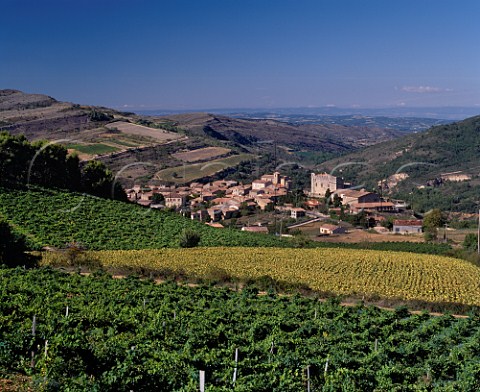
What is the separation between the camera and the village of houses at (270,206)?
66312mm

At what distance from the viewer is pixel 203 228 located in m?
46.1

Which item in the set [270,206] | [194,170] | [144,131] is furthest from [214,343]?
[144,131]

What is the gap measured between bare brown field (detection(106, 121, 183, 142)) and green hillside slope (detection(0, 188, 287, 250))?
93.7 m

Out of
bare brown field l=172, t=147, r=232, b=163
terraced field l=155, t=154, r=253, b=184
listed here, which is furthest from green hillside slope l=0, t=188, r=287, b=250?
bare brown field l=172, t=147, r=232, b=163

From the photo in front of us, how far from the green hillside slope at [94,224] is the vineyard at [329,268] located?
11.9 feet

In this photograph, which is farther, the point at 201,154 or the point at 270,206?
the point at 201,154

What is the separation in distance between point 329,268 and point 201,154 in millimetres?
105484

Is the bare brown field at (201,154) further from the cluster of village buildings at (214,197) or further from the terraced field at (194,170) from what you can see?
the cluster of village buildings at (214,197)

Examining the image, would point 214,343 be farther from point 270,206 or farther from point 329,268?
point 270,206

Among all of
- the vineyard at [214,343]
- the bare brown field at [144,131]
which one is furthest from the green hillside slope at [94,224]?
the bare brown field at [144,131]

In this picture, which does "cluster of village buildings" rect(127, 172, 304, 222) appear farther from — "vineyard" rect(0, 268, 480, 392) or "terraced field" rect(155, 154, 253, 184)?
"vineyard" rect(0, 268, 480, 392)

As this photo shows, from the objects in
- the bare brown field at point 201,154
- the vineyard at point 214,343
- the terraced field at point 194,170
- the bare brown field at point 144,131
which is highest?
the bare brown field at point 144,131

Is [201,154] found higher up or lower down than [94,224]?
lower down

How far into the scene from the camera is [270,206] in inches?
3388
